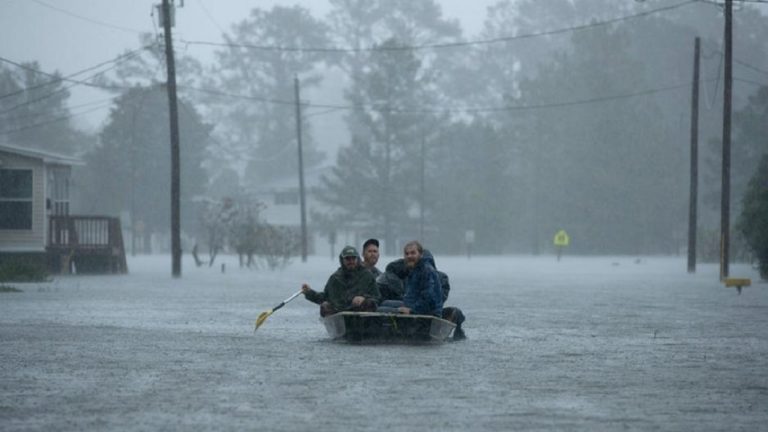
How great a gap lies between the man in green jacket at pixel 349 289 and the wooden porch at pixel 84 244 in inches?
1205

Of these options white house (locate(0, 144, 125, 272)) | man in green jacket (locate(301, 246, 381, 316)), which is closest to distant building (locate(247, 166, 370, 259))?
white house (locate(0, 144, 125, 272))

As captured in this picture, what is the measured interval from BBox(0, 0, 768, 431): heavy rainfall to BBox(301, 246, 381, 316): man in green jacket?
552 mm

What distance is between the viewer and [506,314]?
26453mm

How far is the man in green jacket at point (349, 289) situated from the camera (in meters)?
18.7

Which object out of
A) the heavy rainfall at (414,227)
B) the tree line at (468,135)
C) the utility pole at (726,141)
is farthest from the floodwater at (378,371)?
the tree line at (468,135)

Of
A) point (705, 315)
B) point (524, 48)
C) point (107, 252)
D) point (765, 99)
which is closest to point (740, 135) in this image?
point (765, 99)

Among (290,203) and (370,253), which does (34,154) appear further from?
(290,203)

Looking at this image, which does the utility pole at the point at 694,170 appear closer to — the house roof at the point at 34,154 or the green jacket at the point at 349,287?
the house roof at the point at 34,154

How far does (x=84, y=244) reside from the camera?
49.4m

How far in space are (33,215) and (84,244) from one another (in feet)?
8.52

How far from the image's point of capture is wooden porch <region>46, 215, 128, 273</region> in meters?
48.7

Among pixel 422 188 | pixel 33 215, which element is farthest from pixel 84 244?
pixel 422 188

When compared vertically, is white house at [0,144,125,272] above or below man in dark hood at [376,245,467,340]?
above

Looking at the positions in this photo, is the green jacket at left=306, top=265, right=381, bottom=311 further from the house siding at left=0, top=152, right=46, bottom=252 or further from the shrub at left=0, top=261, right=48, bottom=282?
the house siding at left=0, top=152, right=46, bottom=252
